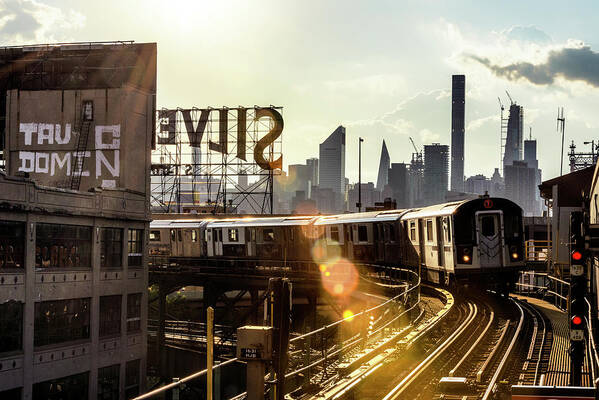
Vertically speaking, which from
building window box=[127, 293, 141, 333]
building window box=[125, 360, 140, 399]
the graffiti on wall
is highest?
the graffiti on wall

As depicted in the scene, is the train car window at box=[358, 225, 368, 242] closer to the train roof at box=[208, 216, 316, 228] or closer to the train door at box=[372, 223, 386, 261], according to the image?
the train door at box=[372, 223, 386, 261]

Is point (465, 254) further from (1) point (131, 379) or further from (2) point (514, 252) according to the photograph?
(1) point (131, 379)

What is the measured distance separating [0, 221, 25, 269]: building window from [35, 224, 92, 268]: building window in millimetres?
1194

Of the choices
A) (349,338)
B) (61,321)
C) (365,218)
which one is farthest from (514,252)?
(61,321)

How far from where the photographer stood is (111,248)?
45531mm

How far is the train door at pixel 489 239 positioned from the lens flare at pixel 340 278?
45.4ft

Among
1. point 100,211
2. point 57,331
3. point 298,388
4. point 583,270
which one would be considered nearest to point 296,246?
point 100,211

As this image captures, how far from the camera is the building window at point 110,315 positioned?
142ft

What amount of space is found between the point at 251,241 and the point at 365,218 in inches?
578

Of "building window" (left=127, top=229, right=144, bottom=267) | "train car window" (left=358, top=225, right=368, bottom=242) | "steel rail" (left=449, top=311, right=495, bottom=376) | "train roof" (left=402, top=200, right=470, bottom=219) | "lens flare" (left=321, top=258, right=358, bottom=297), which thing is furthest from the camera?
"building window" (left=127, top=229, right=144, bottom=267)

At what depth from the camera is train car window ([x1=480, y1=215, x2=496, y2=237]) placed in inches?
1218

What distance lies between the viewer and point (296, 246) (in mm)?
55625

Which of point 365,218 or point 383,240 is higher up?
point 365,218

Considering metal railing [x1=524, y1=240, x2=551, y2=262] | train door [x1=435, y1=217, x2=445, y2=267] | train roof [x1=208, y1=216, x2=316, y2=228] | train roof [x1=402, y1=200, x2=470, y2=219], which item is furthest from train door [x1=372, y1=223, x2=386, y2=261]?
train door [x1=435, y1=217, x2=445, y2=267]
